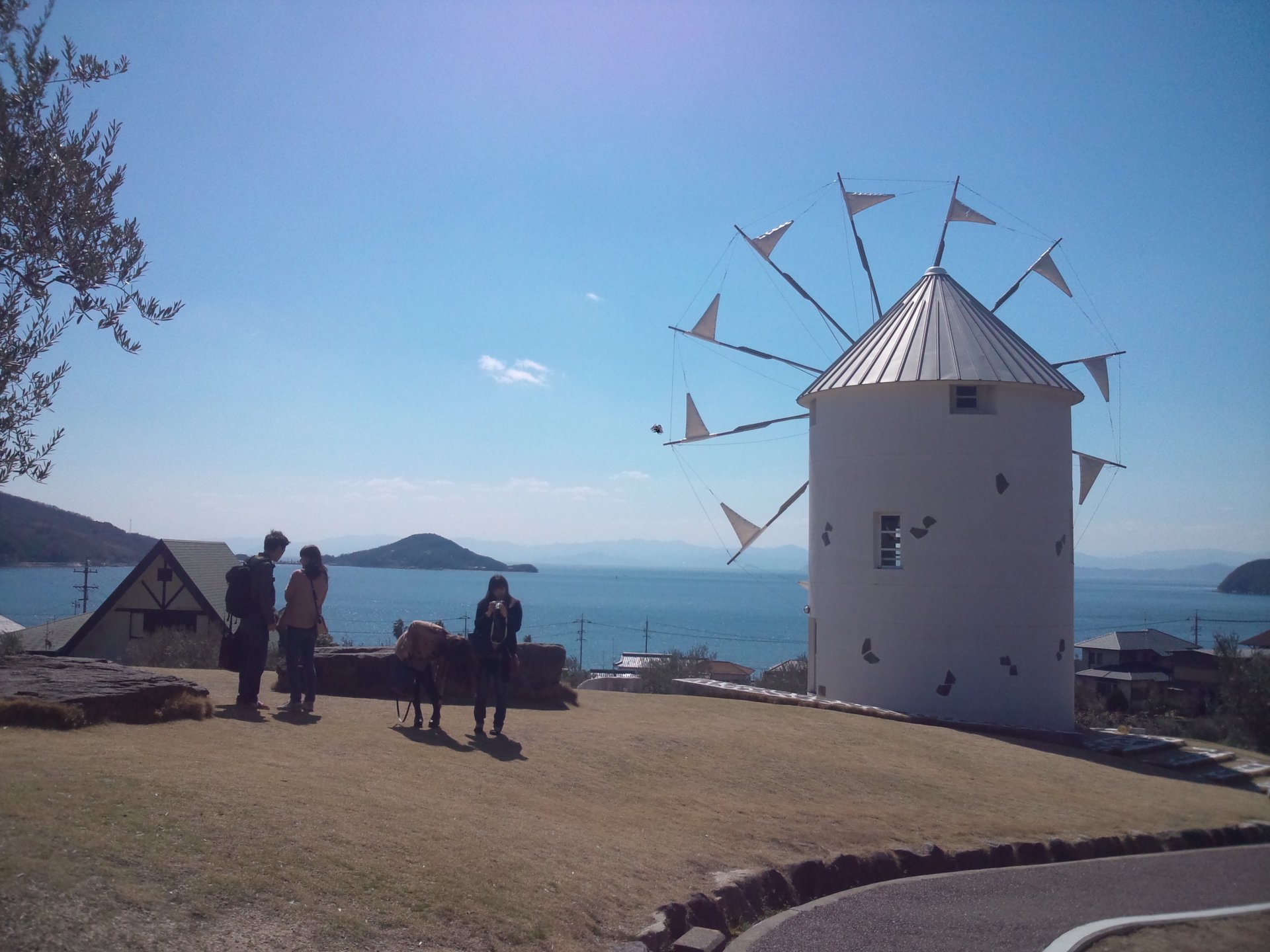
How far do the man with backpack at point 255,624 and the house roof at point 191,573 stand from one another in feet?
66.6

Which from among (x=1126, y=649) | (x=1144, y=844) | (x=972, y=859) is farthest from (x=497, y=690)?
(x=1126, y=649)

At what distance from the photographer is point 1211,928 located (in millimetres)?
8055

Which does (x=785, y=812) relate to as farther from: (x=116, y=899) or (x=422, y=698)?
(x=116, y=899)

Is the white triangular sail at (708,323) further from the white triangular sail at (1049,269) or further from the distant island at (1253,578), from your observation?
the distant island at (1253,578)

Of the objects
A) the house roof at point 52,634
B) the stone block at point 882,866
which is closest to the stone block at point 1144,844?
the stone block at point 882,866

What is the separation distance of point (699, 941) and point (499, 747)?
4.67 metres

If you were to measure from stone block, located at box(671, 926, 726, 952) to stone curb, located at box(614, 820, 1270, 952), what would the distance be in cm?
11

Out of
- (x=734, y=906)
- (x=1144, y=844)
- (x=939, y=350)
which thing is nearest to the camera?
(x=734, y=906)

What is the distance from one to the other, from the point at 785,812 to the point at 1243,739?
2087 centimetres

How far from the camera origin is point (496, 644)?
37.4ft

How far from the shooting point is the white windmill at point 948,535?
21.1 meters

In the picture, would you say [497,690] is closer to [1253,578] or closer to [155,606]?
[155,606]

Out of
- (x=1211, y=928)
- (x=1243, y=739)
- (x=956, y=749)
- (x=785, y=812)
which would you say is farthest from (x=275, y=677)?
(x=1243, y=739)

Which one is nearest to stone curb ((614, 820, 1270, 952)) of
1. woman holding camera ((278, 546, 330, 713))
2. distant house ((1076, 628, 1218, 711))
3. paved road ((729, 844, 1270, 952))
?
paved road ((729, 844, 1270, 952))
